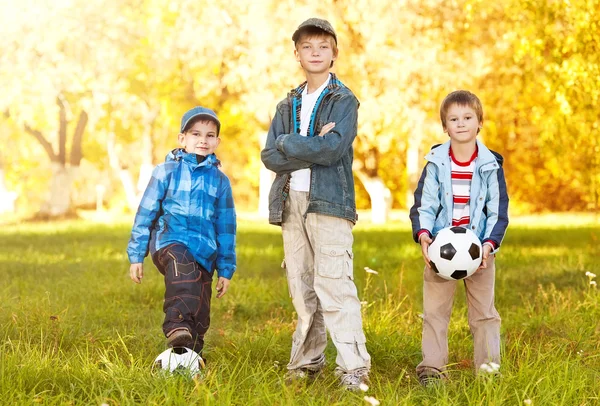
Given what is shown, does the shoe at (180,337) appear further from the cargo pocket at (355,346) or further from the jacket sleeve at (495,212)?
the jacket sleeve at (495,212)

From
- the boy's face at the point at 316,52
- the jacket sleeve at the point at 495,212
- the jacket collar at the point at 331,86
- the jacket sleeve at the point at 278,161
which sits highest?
the boy's face at the point at 316,52

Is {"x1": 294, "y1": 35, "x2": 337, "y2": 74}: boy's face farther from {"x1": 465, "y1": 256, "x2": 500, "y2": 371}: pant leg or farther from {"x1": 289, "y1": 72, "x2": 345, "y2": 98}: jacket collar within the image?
{"x1": 465, "y1": 256, "x2": 500, "y2": 371}: pant leg

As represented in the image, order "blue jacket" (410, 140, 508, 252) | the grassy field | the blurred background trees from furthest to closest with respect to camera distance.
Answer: the blurred background trees, "blue jacket" (410, 140, 508, 252), the grassy field

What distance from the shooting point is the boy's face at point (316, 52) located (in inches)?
187

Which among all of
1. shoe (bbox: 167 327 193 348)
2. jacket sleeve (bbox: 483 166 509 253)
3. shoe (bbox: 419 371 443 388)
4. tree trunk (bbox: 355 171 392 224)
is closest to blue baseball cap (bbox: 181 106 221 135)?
shoe (bbox: 167 327 193 348)

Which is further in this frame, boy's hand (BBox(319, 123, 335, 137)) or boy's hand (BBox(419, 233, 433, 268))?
boy's hand (BBox(419, 233, 433, 268))

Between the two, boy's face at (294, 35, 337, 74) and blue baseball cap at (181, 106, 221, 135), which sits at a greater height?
boy's face at (294, 35, 337, 74)

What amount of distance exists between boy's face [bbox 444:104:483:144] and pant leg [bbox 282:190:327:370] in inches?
36.6

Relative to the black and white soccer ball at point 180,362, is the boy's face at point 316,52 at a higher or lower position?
higher

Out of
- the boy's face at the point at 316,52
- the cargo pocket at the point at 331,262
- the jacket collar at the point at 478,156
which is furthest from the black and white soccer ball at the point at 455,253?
the boy's face at the point at 316,52

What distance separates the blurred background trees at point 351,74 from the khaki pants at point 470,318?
17.4 ft

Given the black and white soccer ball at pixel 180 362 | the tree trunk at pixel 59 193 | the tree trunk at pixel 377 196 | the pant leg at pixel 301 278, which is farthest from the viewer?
the tree trunk at pixel 59 193

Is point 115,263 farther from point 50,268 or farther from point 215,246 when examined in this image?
point 215,246

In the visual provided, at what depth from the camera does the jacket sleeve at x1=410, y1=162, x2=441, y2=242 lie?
4.78 meters
